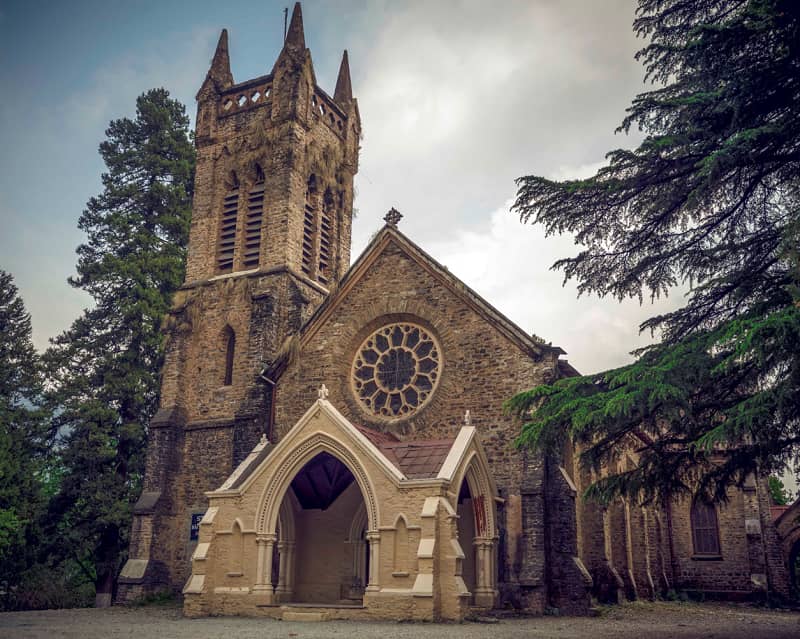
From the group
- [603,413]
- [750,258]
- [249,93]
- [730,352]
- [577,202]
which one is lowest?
[603,413]

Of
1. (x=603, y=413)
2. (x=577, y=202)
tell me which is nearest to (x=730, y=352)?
(x=603, y=413)

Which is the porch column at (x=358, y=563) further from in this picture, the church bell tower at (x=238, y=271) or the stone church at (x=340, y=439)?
the church bell tower at (x=238, y=271)

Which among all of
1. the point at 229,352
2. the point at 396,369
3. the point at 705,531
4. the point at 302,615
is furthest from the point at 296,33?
the point at 705,531

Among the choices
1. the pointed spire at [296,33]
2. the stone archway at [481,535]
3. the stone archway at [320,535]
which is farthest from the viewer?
the pointed spire at [296,33]

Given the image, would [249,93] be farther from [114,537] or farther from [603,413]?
[603,413]

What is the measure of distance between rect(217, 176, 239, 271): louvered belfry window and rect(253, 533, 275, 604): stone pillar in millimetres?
11624

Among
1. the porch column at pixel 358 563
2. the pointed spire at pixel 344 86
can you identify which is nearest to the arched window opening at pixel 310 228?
the pointed spire at pixel 344 86

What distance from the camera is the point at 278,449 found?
16.9 metres

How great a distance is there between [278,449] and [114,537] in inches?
501

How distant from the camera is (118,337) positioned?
29203mm

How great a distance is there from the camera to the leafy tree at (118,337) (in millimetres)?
26047

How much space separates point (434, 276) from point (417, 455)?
5883 mm

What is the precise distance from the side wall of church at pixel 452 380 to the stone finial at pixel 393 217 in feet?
2.46

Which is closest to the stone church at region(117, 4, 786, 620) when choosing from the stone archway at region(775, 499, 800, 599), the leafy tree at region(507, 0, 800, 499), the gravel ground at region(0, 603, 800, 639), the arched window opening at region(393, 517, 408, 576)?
the arched window opening at region(393, 517, 408, 576)
